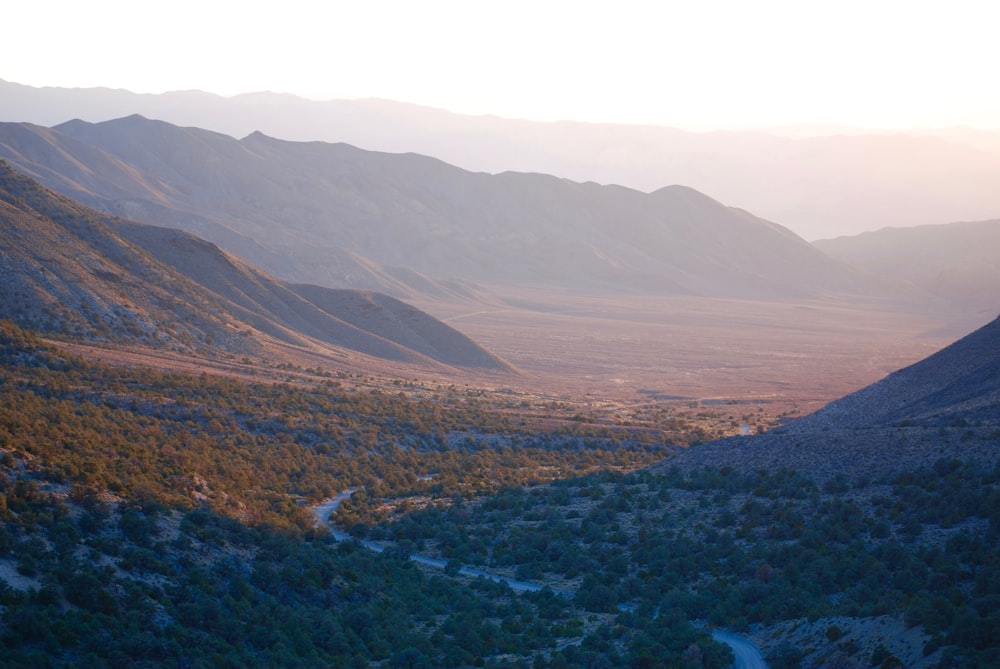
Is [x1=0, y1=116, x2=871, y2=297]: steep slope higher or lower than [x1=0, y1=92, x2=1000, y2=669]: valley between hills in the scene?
higher

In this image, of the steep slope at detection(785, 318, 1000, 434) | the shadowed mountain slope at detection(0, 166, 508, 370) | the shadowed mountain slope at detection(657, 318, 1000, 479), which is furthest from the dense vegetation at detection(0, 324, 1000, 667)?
the steep slope at detection(785, 318, 1000, 434)

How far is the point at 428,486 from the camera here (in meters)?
33.0

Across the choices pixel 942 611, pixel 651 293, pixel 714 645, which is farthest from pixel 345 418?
pixel 651 293

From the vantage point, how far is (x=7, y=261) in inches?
1625

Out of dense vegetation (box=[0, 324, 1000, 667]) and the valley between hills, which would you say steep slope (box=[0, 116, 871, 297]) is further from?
dense vegetation (box=[0, 324, 1000, 667])

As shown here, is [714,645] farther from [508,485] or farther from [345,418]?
[345,418]

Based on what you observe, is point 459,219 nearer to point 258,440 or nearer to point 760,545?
point 258,440

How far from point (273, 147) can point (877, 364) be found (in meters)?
108

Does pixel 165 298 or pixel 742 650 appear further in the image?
pixel 165 298

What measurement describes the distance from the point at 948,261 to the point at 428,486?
164 metres

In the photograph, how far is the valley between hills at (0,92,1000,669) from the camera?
653 inches

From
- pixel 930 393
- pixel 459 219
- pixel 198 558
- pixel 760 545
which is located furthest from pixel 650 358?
pixel 459 219

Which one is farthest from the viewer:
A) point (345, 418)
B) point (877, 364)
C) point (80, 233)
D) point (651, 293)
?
point (651, 293)

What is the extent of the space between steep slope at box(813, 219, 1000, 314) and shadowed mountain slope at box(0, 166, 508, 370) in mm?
100033
